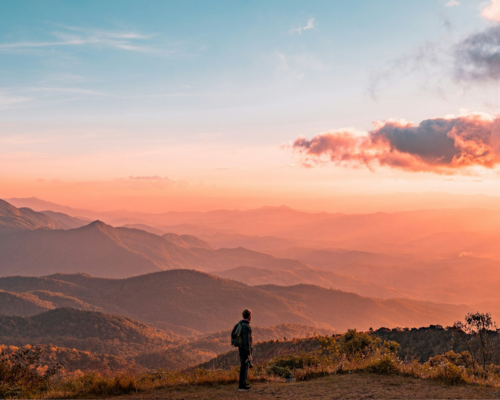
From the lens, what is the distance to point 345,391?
11.2 metres

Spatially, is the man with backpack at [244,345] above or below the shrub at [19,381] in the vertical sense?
above

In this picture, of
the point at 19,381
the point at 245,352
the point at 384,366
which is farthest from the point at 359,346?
the point at 19,381

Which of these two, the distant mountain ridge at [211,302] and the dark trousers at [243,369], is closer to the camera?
the dark trousers at [243,369]

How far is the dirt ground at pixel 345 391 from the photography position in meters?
10.6

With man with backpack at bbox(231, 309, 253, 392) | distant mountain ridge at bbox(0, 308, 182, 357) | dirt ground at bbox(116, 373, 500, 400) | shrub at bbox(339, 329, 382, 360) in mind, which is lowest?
distant mountain ridge at bbox(0, 308, 182, 357)

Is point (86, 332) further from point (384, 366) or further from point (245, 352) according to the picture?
point (384, 366)

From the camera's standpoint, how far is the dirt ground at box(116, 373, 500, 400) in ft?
34.9

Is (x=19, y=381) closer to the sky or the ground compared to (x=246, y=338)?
closer to the ground

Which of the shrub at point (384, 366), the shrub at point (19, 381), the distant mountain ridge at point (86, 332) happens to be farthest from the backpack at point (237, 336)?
the distant mountain ridge at point (86, 332)

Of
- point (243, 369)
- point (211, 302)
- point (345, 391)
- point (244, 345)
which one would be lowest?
point (211, 302)

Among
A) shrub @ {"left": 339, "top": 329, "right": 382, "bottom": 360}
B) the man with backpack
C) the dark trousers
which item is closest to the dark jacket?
the man with backpack

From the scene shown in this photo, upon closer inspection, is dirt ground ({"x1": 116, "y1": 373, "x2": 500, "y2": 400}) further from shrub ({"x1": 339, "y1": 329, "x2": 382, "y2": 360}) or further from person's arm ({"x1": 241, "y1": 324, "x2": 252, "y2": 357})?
shrub ({"x1": 339, "y1": 329, "x2": 382, "y2": 360})

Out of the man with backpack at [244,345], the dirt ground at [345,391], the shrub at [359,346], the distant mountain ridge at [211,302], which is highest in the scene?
the man with backpack at [244,345]

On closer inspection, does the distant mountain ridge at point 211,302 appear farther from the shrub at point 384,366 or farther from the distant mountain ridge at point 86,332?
the shrub at point 384,366
